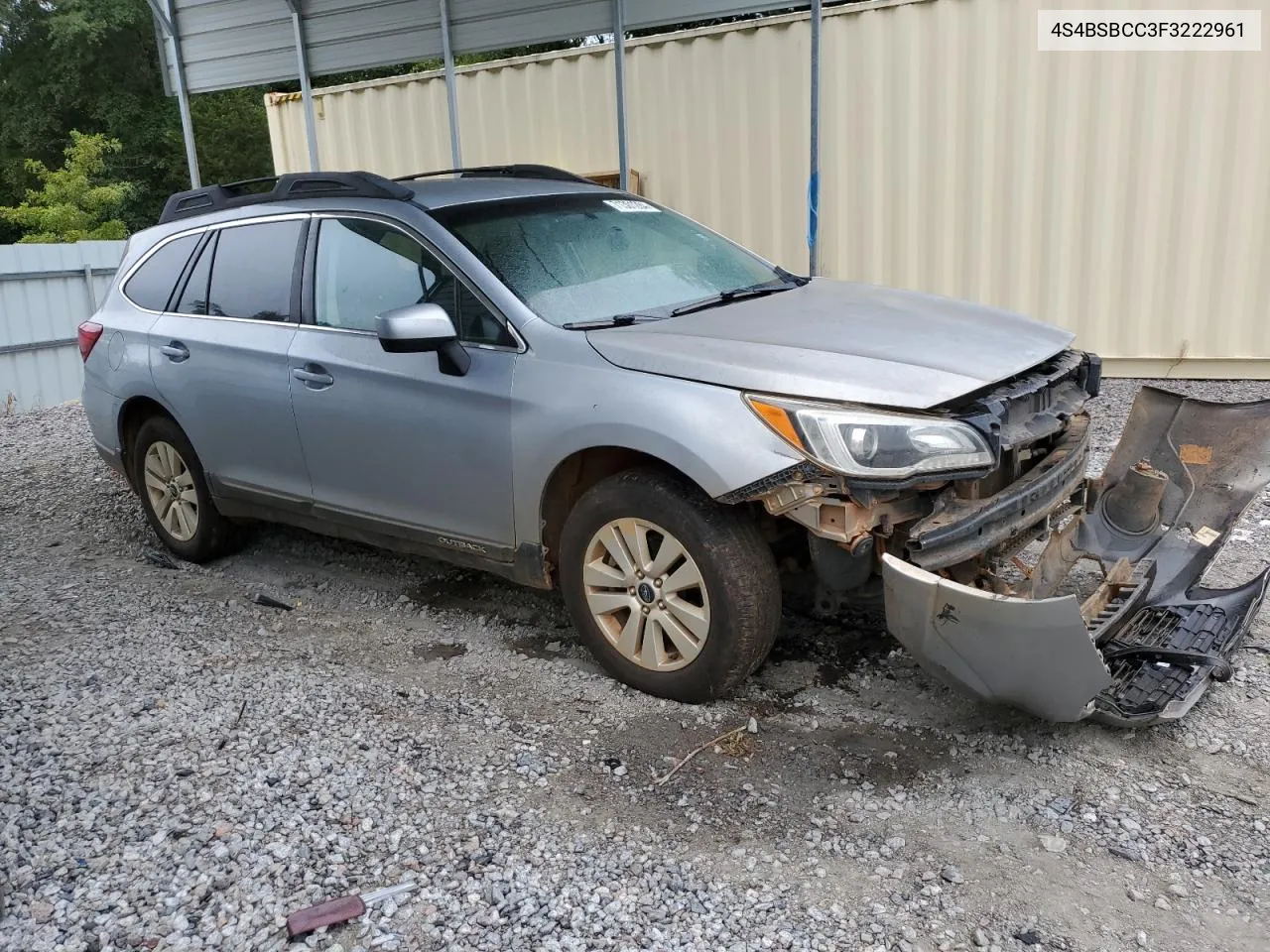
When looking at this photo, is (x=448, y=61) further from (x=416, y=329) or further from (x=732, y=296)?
(x=416, y=329)

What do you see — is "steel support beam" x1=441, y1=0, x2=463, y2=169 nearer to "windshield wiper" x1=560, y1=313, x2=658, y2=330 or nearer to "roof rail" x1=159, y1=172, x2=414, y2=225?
"roof rail" x1=159, y1=172, x2=414, y2=225

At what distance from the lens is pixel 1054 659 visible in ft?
9.76

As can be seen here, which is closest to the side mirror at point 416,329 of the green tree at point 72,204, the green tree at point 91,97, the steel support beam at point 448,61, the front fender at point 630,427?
the front fender at point 630,427

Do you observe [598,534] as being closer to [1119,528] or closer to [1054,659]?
[1054,659]

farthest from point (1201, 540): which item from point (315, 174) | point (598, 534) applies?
point (315, 174)

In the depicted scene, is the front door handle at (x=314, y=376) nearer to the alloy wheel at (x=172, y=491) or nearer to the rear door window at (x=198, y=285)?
the rear door window at (x=198, y=285)

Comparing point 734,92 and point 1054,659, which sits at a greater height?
point 734,92

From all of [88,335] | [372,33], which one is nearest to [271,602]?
[88,335]

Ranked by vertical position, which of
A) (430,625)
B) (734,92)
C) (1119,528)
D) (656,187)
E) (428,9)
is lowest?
(430,625)

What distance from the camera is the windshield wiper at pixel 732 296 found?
4.06 metres

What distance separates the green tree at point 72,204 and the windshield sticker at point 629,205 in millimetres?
23795

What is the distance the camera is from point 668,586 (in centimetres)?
361

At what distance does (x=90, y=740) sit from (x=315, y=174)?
2490mm

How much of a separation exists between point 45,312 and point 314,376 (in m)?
10.7
